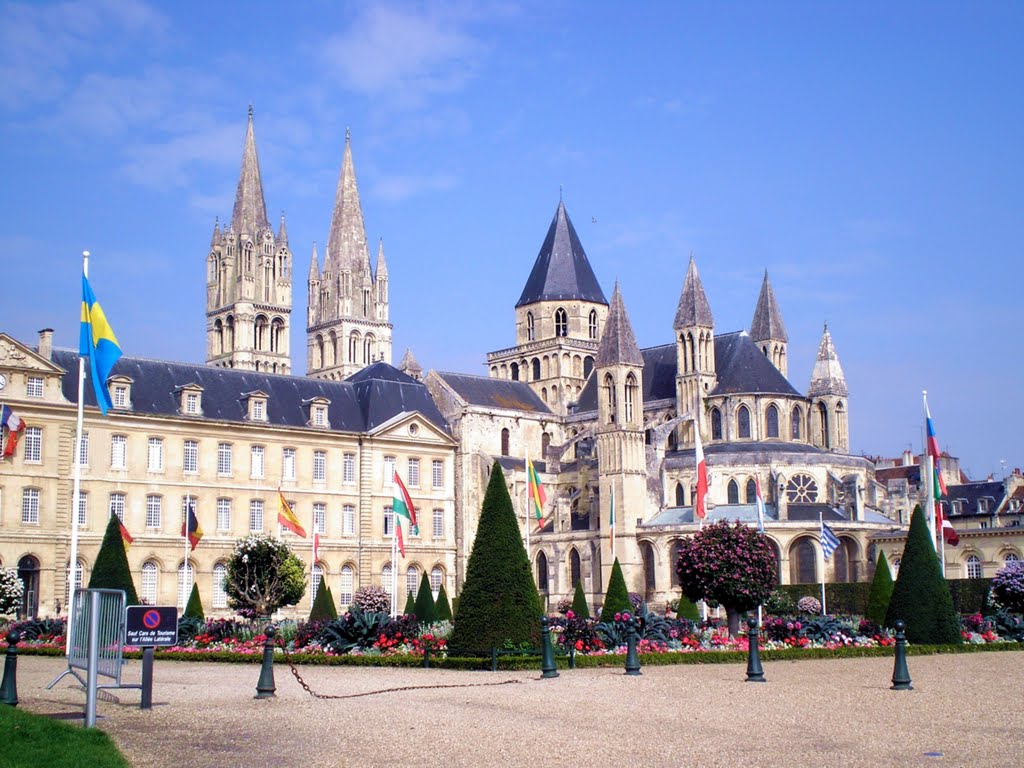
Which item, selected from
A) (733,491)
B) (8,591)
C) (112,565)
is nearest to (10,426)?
(8,591)

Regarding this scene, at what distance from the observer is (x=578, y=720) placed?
16.5 metres

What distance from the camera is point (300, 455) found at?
2354 inches

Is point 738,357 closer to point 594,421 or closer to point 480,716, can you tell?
point 594,421

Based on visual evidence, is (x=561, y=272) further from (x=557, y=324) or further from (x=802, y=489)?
(x=802, y=489)

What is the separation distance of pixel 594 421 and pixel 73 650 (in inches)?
2291

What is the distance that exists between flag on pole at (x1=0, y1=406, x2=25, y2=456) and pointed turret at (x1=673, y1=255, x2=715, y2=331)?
121 ft

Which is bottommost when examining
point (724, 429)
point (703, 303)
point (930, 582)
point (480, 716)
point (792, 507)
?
point (480, 716)

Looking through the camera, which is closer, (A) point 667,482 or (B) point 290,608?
(B) point 290,608

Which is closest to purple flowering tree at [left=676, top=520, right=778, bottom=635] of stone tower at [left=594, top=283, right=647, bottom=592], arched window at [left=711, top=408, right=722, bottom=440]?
stone tower at [left=594, top=283, right=647, bottom=592]

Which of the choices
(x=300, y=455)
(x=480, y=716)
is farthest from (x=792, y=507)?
(x=480, y=716)

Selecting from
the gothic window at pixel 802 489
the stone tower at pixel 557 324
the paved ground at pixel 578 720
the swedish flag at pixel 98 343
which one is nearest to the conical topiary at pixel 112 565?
the swedish flag at pixel 98 343

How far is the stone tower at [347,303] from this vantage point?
328 ft

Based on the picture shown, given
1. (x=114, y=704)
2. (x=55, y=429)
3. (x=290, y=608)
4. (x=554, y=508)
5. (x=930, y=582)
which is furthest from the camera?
(x=554, y=508)

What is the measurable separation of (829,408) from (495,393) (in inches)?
723
